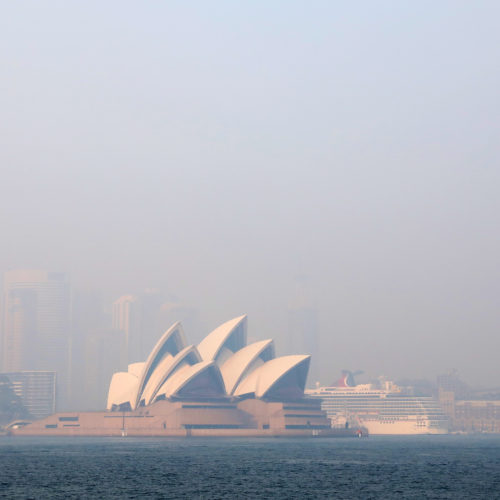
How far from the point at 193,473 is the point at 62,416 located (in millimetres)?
101861

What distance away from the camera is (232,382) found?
160m

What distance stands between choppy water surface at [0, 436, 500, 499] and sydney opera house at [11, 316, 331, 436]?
1856 inches

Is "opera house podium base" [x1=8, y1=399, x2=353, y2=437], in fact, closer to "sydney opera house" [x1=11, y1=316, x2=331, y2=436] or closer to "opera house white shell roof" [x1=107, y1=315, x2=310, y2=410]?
"sydney opera house" [x1=11, y1=316, x2=331, y2=436]

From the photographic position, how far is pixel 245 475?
7406 cm

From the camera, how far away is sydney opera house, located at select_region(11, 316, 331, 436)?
514 ft

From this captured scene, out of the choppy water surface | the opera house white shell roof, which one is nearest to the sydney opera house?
the opera house white shell roof

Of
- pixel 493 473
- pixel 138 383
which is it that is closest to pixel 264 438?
pixel 138 383

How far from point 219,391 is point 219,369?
4.01 m

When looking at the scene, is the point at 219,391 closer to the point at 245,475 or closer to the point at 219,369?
the point at 219,369

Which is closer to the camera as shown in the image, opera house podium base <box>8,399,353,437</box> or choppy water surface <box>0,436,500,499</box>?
choppy water surface <box>0,436,500,499</box>

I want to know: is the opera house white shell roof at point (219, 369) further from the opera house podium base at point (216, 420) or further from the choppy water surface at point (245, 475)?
the choppy water surface at point (245, 475)

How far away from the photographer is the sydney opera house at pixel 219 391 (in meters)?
157

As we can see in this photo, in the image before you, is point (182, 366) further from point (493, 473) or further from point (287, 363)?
point (493, 473)

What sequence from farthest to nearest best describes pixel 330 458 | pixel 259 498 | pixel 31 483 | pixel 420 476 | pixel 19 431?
pixel 19 431 → pixel 330 458 → pixel 420 476 → pixel 31 483 → pixel 259 498
